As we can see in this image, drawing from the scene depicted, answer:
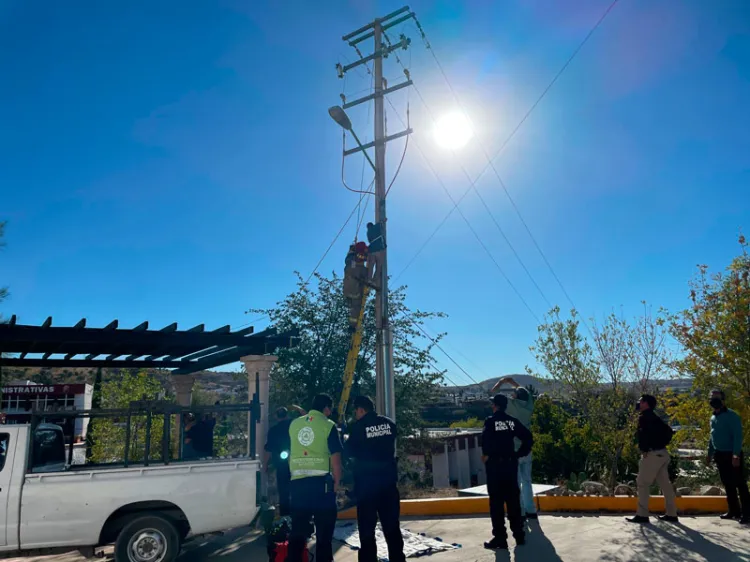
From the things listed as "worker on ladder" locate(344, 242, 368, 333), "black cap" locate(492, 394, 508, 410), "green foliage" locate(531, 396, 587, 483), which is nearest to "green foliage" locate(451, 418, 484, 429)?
"green foliage" locate(531, 396, 587, 483)

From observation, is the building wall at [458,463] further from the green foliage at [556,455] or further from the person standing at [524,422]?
the person standing at [524,422]

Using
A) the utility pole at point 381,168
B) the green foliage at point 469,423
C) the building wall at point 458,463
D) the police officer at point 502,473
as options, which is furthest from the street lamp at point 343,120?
the green foliage at point 469,423

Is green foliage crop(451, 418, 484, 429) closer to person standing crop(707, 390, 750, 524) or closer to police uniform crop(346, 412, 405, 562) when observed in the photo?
person standing crop(707, 390, 750, 524)

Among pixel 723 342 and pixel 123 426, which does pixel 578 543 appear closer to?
pixel 723 342

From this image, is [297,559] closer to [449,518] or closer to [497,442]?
[497,442]

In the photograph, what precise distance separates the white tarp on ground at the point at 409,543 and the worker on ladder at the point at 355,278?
3.07m

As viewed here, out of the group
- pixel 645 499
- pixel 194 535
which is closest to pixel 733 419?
pixel 645 499

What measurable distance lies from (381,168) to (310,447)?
18.9 feet

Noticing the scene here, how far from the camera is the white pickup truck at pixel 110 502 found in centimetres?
580

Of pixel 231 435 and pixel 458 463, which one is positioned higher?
pixel 231 435

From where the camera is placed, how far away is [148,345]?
28.6 ft

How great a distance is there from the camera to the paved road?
5.71 meters

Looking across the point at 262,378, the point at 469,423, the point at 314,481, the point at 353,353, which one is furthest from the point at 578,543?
the point at 469,423

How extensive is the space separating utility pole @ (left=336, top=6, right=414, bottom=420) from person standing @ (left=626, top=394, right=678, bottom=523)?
355cm
